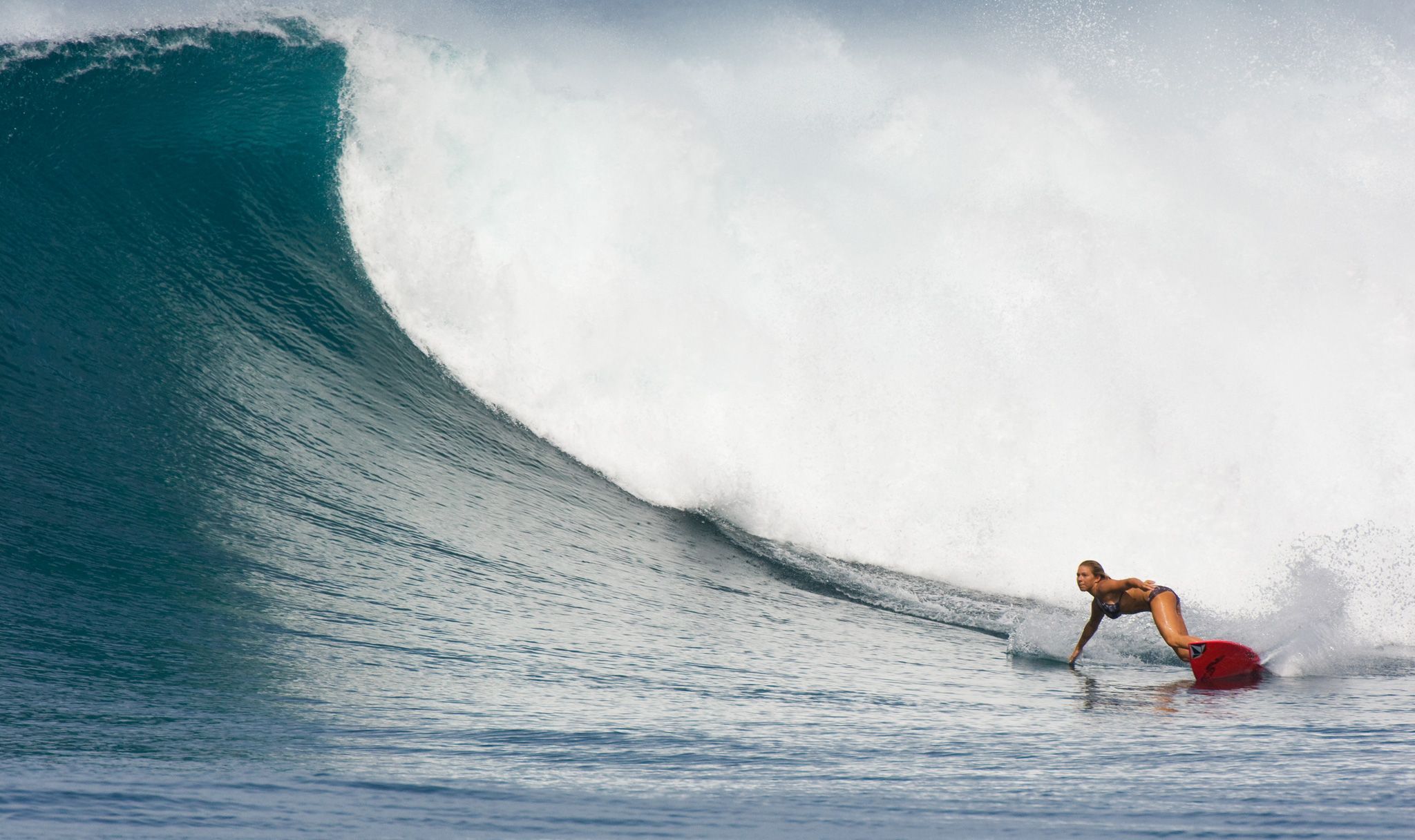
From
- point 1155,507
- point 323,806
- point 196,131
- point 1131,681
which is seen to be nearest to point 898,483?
point 1155,507

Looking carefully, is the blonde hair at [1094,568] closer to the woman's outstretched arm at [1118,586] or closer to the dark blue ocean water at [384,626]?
the woman's outstretched arm at [1118,586]

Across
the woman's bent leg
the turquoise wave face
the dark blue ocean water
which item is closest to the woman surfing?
the woman's bent leg

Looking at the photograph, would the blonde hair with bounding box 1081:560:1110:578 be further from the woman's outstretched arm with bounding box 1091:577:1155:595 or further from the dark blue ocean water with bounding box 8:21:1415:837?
the dark blue ocean water with bounding box 8:21:1415:837

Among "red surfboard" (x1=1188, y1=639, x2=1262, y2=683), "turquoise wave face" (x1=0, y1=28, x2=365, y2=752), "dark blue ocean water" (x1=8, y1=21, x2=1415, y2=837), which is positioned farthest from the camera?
"red surfboard" (x1=1188, y1=639, x2=1262, y2=683)

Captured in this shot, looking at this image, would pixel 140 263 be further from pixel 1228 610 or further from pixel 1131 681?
pixel 1228 610

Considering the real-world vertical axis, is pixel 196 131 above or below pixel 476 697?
above


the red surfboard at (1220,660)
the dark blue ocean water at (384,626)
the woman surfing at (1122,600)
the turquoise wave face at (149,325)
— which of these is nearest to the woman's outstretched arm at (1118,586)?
the woman surfing at (1122,600)

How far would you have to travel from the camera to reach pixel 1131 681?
5.58 m

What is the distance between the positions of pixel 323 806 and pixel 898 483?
7009 millimetres

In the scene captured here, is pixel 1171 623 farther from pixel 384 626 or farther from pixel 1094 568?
pixel 384 626

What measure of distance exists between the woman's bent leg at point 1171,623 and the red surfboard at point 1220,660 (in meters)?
0.05

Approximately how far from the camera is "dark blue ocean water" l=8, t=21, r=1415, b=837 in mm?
3162

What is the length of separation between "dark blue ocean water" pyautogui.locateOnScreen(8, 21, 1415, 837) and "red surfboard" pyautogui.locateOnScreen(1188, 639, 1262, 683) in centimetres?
11

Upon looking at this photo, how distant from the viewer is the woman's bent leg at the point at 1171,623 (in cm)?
562
